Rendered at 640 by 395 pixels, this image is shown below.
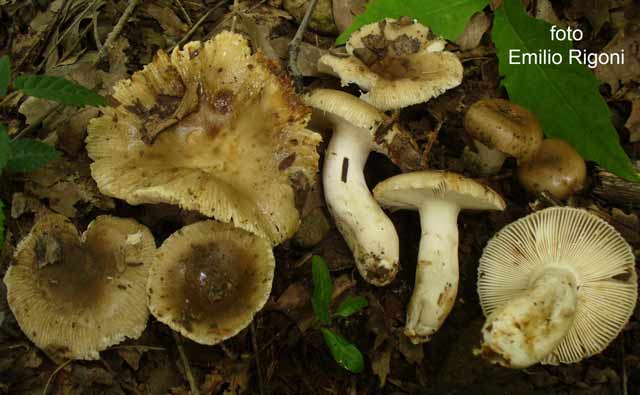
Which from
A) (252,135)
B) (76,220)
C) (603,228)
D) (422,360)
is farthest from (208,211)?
(603,228)

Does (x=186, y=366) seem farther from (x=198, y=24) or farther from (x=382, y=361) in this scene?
(x=198, y=24)

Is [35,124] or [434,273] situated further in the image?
[35,124]

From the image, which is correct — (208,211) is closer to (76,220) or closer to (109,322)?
(109,322)

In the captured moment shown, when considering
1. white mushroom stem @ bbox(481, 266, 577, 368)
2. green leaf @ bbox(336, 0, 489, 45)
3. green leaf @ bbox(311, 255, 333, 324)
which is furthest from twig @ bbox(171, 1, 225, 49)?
white mushroom stem @ bbox(481, 266, 577, 368)

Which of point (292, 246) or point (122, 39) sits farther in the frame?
point (122, 39)

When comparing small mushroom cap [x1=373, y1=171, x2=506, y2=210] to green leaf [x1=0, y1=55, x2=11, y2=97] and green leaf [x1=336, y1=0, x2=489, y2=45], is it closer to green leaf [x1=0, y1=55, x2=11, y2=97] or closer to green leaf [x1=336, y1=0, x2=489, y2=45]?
green leaf [x1=336, y1=0, x2=489, y2=45]

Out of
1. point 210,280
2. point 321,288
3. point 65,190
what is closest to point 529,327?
point 321,288
